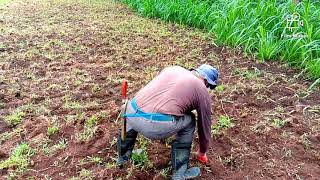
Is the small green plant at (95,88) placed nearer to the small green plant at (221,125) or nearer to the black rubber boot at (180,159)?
the small green plant at (221,125)

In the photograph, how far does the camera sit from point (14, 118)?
13.1 ft

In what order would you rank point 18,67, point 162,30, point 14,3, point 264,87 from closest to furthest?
point 264,87 < point 18,67 < point 162,30 < point 14,3

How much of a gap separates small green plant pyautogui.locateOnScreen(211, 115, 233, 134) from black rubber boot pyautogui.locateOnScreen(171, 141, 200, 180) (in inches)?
31.5

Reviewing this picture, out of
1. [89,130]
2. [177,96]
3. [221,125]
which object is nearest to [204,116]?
[177,96]

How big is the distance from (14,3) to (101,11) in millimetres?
2735

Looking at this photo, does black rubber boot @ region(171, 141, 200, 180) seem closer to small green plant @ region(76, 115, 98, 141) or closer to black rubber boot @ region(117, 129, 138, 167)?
black rubber boot @ region(117, 129, 138, 167)

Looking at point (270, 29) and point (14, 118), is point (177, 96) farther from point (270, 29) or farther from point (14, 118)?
point (270, 29)

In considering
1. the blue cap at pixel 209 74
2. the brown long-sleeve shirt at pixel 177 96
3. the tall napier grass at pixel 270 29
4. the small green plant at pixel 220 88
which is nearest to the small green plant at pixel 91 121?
the brown long-sleeve shirt at pixel 177 96

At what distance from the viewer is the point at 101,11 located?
9883mm

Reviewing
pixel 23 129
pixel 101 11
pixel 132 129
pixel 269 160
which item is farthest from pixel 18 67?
pixel 101 11

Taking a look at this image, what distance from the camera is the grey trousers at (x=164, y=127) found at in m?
2.85

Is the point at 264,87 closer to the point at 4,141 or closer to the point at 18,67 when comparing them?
the point at 4,141

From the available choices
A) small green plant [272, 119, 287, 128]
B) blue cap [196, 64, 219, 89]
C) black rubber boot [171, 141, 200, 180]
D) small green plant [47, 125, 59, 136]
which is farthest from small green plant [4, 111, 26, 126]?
small green plant [272, 119, 287, 128]

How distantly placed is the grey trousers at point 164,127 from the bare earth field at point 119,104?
16.4 inches
